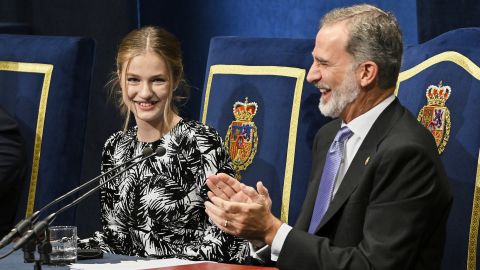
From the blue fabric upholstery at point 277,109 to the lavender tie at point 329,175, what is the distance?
2.44 feet

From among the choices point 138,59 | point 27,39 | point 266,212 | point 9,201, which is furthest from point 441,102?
point 27,39

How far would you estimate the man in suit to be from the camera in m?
2.29

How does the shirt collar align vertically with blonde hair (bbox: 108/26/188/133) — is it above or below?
below

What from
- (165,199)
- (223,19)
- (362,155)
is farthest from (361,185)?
(223,19)

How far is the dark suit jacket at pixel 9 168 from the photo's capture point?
343 centimetres

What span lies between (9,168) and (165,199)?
0.63m

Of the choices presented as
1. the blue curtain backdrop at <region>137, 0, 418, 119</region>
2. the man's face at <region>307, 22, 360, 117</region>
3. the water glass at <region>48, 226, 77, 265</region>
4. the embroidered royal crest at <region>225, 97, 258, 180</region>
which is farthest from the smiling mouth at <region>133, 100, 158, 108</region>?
the blue curtain backdrop at <region>137, 0, 418, 119</region>

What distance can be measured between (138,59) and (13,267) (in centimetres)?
90

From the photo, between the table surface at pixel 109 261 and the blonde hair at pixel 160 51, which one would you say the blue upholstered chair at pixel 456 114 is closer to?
the table surface at pixel 109 261

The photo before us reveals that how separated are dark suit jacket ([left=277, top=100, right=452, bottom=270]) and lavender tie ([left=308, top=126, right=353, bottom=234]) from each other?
0.37 feet

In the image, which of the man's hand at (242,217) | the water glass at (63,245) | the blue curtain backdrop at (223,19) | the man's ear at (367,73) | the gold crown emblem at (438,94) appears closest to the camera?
the man's hand at (242,217)

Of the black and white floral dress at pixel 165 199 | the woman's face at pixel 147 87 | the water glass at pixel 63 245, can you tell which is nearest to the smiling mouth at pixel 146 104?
the woman's face at pixel 147 87

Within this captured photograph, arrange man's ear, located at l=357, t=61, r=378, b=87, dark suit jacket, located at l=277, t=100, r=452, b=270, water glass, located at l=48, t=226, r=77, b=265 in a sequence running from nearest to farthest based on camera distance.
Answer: dark suit jacket, located at l=277, t=100, r=452, b=270, man's ear, located at l=357, t=61, r=378, b=87, water glass, located at l=48, t=226, r=77, b=265

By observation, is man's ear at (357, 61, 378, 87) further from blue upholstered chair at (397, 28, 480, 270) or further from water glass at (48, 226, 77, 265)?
water glass at (48, 226, 77, 265)
